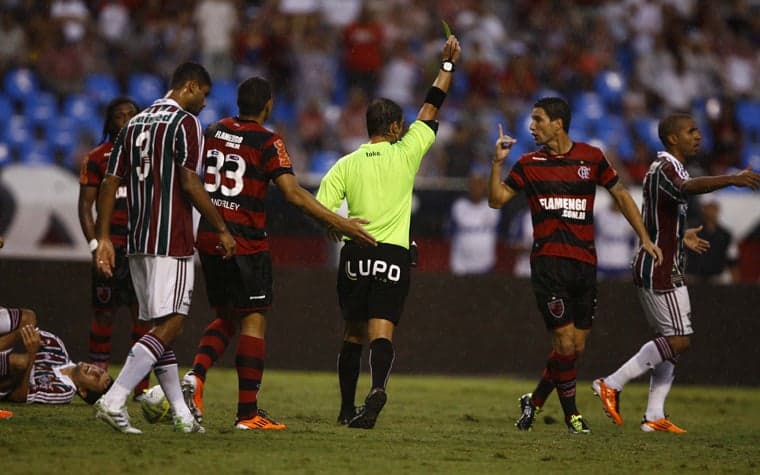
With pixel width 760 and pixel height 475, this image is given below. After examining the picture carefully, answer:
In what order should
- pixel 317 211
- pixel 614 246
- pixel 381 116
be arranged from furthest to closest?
pixel 614 246
pixel 381 116
pixel 317 211

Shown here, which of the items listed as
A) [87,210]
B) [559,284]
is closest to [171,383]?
[87,210]

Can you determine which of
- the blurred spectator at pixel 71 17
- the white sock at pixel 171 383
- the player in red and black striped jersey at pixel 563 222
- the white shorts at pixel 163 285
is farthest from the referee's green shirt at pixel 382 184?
the blurred spectator at pixel 71 17

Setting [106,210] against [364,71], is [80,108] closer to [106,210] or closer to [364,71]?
[364,71]

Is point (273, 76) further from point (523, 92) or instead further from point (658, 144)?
point (658, 144)

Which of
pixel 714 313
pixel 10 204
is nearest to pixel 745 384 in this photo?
pixel 714 313

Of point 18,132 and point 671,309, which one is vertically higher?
point 18,132

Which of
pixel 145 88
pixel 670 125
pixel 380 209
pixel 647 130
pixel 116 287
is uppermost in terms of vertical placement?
pixel 647 130

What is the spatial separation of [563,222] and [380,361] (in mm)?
1817

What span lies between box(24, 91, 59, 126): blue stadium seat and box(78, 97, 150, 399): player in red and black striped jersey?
8.68 m

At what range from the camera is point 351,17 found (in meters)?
21.0

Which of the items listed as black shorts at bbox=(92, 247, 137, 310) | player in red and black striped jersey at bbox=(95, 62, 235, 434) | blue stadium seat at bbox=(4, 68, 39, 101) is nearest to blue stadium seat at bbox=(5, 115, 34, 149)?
blue stadium seat at bbox=(4, 68, 39, 101)

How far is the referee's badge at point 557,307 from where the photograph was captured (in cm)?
929

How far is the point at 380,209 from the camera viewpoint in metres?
8.85

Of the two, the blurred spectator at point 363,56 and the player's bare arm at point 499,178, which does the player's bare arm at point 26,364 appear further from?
the blurred spectator at point 363,56
